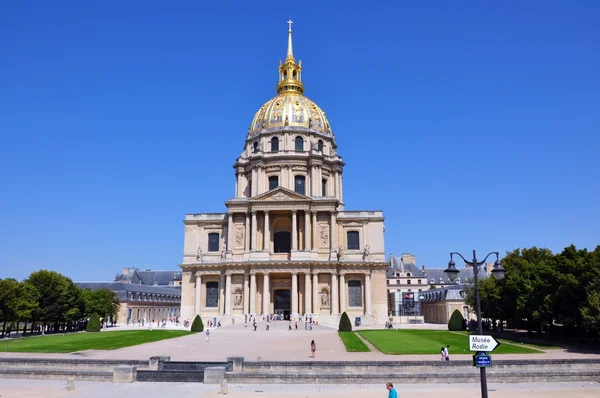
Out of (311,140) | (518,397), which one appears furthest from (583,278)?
(311,140)

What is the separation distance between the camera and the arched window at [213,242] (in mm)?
72875

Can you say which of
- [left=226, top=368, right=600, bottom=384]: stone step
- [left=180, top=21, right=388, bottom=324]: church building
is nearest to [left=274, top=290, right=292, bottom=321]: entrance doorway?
[left=180, top=21, right=388, bottom=324]: church building

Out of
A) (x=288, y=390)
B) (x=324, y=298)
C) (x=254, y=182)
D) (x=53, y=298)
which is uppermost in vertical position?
(x=254, y=182)

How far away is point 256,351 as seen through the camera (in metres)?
34.4

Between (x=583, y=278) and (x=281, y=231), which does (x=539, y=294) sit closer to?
(x=583, y=278)

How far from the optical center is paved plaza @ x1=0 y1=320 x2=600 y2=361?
98.8 feet

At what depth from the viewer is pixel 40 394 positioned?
20031 millimetres

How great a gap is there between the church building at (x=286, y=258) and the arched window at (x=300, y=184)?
0.80 meters

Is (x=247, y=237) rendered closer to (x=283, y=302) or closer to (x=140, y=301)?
(x=283, y=302)

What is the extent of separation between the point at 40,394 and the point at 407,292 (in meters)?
96.8

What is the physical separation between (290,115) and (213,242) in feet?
78.6

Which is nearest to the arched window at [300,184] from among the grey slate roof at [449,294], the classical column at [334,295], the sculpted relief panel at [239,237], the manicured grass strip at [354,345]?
the sculpted relief panel at [239,237]

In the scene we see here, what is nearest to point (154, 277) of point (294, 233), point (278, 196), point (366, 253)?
point (278, 196)

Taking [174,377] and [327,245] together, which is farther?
[327,245]
